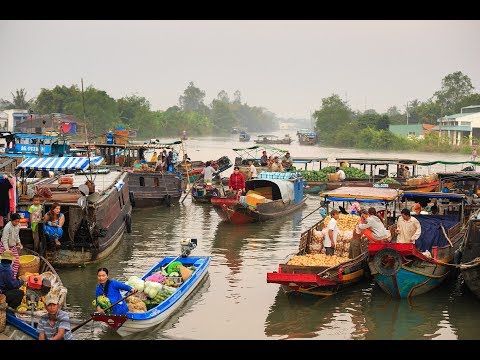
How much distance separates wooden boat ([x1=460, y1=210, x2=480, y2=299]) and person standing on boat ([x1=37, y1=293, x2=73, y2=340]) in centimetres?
656

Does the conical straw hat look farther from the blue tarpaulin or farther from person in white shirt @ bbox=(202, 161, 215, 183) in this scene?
person in white shirt @ bbox=(202, 161, 215, 183)

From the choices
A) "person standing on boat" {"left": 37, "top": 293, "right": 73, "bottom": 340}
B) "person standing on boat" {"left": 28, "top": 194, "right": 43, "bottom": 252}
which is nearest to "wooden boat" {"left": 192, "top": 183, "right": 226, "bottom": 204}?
"person standing on boat" {"left": 28, "top": 194, "right": 43, "bottom": 252}

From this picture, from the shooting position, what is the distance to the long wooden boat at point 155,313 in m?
9.04

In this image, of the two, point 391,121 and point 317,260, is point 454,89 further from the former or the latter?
point 317,260

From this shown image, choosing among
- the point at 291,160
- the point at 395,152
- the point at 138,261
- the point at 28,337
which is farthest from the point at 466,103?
the point at 28,337

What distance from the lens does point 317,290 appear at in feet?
37.8

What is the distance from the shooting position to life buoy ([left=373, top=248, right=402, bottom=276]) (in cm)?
1120

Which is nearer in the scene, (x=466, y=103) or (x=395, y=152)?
(x=395, y=152)

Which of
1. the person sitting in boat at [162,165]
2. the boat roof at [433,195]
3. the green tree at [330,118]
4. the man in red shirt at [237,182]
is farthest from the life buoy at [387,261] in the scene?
the green tree at [330,118]

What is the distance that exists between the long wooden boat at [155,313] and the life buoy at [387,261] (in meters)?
3.00

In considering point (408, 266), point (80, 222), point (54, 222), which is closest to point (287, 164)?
point (80, 222)

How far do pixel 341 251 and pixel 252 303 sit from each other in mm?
2085

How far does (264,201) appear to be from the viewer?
19.7m
